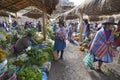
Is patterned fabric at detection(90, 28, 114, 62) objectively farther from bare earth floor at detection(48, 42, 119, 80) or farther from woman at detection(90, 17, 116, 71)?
bare earth floor at detection(48, 42, 119, 80)

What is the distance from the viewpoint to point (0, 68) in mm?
3949

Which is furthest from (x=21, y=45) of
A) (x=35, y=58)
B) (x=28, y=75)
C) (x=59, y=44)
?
(x=28, y=75)

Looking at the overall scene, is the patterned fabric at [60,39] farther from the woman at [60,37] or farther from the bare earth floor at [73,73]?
the bare earth floor at [73,73]

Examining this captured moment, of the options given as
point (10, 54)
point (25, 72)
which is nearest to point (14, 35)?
point (10, 54)

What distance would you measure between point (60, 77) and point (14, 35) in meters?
4.30

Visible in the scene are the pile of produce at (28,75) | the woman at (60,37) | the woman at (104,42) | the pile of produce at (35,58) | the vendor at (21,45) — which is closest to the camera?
the pile of produce at (28,75)

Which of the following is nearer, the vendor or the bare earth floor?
the bare earth floor

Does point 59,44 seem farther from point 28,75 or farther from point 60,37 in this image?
point 28,75

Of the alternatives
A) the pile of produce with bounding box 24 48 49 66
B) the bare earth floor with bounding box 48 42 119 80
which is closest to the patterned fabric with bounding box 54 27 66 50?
the bare earth floor with bounding box 48 42 119 80

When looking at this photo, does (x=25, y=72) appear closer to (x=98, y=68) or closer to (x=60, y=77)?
(x=60, y=77)

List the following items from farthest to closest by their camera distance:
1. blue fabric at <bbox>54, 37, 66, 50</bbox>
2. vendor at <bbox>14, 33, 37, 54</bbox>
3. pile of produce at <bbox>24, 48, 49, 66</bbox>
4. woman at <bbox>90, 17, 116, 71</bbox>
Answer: blue fabric at <bbox>54, 37, 66, 50</bbox> → vendor at <bbox>14, 33, 37, 54</bbox> → woman at <bbox>90, 17, 116, 71</bbox> → pile of produce at <bbox>24, 48, 49, 66</bbox>

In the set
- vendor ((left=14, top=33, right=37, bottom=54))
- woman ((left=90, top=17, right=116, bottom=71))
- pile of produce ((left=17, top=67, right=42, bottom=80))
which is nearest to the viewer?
pile of produce ((left=17, top=67, right=42, bottom=80))

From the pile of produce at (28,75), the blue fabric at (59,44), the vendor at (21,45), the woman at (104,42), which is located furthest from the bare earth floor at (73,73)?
the vendor at (21,45)

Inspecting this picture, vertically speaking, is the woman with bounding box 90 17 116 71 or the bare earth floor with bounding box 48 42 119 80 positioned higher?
the woman with bounding box 90 17 116 71
